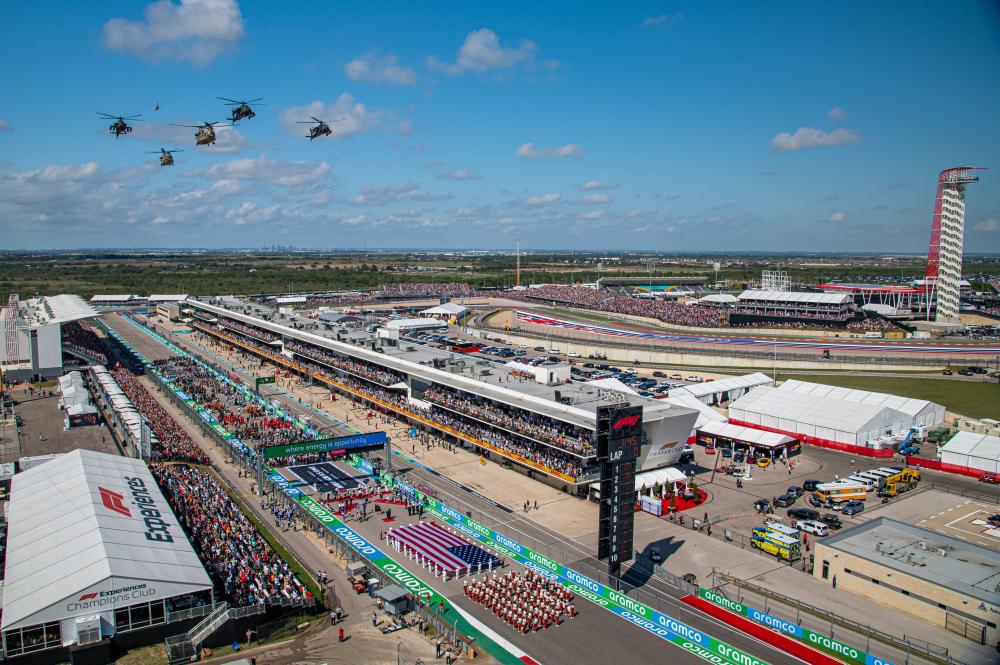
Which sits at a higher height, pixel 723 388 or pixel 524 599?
pixel 723 388

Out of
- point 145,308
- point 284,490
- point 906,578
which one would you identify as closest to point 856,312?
point 906,578

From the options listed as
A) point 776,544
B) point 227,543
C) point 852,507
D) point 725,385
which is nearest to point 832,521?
point 852,507

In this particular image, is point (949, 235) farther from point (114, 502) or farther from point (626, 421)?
point (114, 502)

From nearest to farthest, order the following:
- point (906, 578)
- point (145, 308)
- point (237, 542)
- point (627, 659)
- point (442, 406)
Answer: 1. point (627, 659)
2. point (906, 578)
3. point (237, 542)
4. point (442, 406)
5. point (145, 308)

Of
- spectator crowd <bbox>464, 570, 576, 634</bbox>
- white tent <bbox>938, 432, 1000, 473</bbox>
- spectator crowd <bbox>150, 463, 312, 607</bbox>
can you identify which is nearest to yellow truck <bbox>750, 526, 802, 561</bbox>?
spectator crowd <bbox>464, 570, 576, 634</bbox>

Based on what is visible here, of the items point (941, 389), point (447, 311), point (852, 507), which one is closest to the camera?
point (852, 507)

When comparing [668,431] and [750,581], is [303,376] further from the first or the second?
[750,581]
